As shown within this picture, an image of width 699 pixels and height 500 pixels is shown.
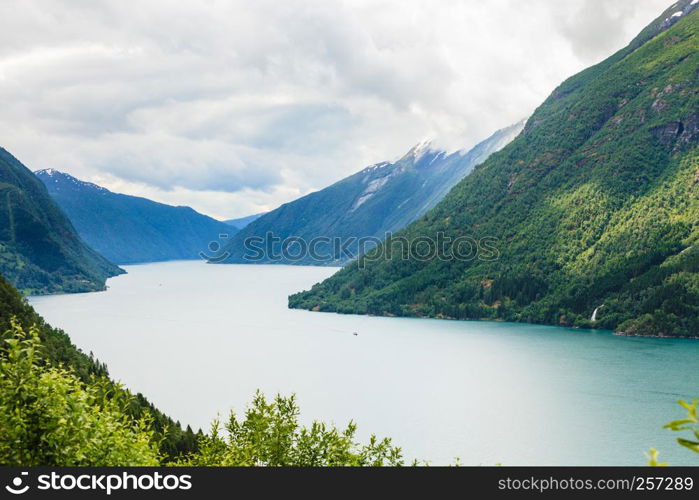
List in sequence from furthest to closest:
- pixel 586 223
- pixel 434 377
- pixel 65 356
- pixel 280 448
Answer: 1. pixel 586 223
2. pixel 434 377
3. pixel 65 356
4. pixel 280 448

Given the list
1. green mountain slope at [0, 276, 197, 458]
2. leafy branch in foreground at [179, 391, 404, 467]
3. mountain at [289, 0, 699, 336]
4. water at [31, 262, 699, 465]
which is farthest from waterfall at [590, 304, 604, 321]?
leafy branch in foreground at [179, 391, 404, 467]

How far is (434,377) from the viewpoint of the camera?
→ 77.1 metres

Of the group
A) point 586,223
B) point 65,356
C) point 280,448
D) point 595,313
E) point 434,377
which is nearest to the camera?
point 280,448

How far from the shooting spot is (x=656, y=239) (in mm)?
120500

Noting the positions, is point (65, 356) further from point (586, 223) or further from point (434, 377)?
point (586, 223)

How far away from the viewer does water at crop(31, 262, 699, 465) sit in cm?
5234

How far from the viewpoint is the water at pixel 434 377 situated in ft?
172

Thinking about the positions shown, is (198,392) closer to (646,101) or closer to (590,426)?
(590,426)

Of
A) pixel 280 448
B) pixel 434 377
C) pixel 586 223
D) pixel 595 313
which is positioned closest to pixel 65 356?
pixel 434 377

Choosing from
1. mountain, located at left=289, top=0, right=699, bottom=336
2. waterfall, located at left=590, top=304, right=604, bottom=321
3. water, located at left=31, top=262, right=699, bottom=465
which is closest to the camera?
water, located at left=31, top=262, right=699, bottom=465

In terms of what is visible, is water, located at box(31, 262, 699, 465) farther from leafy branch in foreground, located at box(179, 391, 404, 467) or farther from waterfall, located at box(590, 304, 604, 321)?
leafy branch in foreground, located at box(179, 391, 404, 467)

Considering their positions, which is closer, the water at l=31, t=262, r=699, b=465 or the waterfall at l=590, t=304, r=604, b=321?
the water at l=31, t=262, r=699, b=465

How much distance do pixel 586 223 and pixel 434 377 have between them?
7339cm

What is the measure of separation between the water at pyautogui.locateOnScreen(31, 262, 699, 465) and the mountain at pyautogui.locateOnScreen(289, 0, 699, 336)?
10118 millimetres
